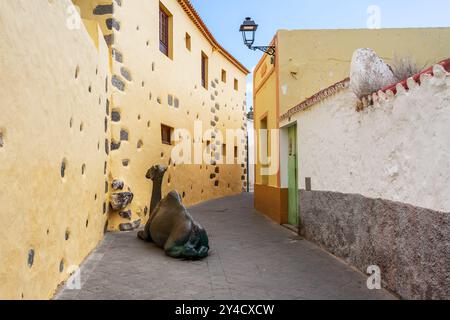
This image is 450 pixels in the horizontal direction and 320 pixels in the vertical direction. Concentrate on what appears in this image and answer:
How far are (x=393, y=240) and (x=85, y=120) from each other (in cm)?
387

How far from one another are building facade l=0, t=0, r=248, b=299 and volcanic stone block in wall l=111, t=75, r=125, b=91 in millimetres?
19

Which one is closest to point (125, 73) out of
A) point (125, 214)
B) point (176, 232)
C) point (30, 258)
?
point (125, 214)

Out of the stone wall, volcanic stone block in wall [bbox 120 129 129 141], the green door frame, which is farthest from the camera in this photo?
the green door frame

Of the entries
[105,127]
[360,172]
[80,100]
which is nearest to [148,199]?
[105,127]

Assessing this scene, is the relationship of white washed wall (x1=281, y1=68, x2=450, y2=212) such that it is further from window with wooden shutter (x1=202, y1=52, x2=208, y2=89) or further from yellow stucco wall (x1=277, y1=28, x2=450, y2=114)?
window with wooden shutter (x1=202, y1=52, x2=208, y2=89)

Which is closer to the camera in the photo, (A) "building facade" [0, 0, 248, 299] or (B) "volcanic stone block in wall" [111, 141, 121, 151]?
(A) "building facade" [0, 0, 248, 299]

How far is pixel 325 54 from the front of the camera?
886 centimetres

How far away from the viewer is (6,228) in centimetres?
264

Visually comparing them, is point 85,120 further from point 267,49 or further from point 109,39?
point 267,49

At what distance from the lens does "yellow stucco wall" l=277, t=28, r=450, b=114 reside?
884 centimetres

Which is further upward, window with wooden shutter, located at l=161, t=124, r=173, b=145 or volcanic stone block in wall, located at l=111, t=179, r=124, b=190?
window with wooden shutter, located at l=161, t=124, r=173, b=145

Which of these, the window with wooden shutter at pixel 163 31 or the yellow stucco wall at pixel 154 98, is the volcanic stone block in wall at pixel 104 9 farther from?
the window with wooden shutter at pixel 163 31

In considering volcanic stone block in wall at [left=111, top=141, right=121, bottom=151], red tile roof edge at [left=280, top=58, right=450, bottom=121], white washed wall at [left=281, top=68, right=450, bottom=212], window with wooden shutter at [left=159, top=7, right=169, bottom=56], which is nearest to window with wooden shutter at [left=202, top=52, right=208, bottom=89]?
window with wooden shutter at [left=159, top=7, right=169, bottom=56]
